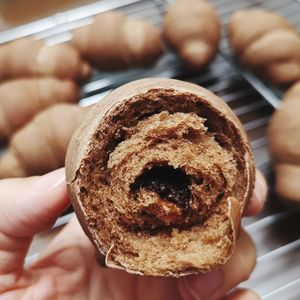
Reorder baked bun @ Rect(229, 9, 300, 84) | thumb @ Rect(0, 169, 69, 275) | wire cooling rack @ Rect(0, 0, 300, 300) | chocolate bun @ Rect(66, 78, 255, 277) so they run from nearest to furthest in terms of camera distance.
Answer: chocolate bun @ Rect(66, 78, 255, 277) → thumb @ Rect(0, 169, 69, 275) → wire cooling rack @ Rect(0, 0, 300, 300) → baked bun @ Rect(229, 9, 300, 84)

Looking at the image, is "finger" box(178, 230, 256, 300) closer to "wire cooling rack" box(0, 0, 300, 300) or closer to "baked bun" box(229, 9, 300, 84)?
"wire cooling rack" box(0, 0, 300, 300)

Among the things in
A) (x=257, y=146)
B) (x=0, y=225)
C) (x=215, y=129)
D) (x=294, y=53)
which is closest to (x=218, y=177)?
(x=215, y=129)

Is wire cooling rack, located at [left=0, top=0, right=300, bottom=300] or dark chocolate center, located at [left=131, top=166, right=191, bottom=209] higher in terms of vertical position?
dark chocolate center, located at [left=131, top=166, right=191, bottom=209]

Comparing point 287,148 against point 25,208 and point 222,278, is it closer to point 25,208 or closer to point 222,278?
point 222,278

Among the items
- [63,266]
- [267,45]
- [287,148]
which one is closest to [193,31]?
[267,45]

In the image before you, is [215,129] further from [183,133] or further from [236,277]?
[236,277]

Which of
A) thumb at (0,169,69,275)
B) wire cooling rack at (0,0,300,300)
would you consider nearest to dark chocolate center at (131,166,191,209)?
thumb at (0,169,69,275)
